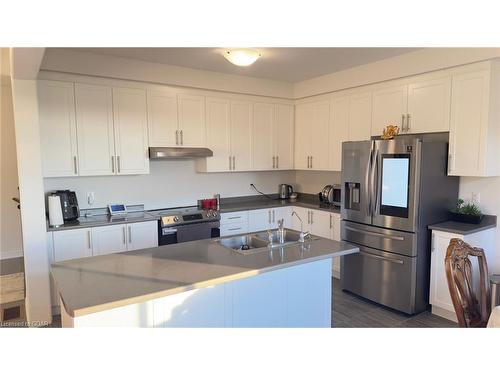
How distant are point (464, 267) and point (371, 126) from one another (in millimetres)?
2413

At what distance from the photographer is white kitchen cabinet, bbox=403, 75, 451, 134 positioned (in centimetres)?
324

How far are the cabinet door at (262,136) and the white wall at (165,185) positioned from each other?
0.34 m

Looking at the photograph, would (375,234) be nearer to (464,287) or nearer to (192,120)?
(464,287)

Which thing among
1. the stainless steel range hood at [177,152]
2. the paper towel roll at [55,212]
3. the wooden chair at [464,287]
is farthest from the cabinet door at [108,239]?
the wooden chair at [464,287]

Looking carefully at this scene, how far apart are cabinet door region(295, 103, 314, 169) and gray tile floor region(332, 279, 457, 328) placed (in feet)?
6.77

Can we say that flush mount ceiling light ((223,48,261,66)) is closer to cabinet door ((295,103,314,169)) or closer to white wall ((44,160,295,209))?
white wall ((44,160,295,209))

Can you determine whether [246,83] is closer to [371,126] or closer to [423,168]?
[371,126]

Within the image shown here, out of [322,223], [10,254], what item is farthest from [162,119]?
[10,254]

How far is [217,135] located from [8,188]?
11.8ft

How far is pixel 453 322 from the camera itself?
3082 mm

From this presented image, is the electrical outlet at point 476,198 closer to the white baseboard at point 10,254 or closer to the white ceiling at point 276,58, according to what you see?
the white ceiling at point 276,58

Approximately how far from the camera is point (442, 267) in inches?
121

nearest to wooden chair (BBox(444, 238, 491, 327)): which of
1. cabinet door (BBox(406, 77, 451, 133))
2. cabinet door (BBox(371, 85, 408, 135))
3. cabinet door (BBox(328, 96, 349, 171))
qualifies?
cabinet door (BBox(406, 77, 451, 133))

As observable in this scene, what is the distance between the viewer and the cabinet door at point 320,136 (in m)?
4.54
